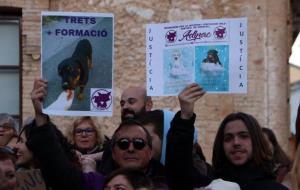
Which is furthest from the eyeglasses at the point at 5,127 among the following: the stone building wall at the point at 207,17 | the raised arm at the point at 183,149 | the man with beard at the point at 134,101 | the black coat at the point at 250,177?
the stone building wall at the point at 207,17

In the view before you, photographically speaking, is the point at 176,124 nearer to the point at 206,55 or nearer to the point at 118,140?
the point at 118,140

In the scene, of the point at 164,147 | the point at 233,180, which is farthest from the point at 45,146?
Result: the point at 233,180

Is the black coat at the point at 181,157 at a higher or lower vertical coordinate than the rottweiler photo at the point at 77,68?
lower

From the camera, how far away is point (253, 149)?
19.4ft

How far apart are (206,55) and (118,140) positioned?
1095 millimetres

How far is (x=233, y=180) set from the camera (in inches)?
230

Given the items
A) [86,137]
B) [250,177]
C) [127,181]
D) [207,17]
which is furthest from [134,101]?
[207,17]

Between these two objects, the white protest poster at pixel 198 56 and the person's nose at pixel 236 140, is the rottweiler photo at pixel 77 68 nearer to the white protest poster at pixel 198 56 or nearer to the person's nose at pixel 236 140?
the white protest poster at pixel 198 56

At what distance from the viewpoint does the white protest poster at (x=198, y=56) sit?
6.44 meters

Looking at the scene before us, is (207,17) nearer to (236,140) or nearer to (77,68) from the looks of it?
(77,68)

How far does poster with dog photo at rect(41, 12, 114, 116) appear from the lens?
657cm

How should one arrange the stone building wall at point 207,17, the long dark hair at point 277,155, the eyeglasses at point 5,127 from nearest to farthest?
the long dark hair at point 277,155 → the eyeglasses at point 5,127 → the stone building wall at point 207,17

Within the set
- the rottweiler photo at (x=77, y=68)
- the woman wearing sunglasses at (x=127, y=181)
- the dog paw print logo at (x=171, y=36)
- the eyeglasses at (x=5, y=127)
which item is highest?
the dog paw print logo at (x=171, y=36)

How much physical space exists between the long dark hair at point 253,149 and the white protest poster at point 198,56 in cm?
46
